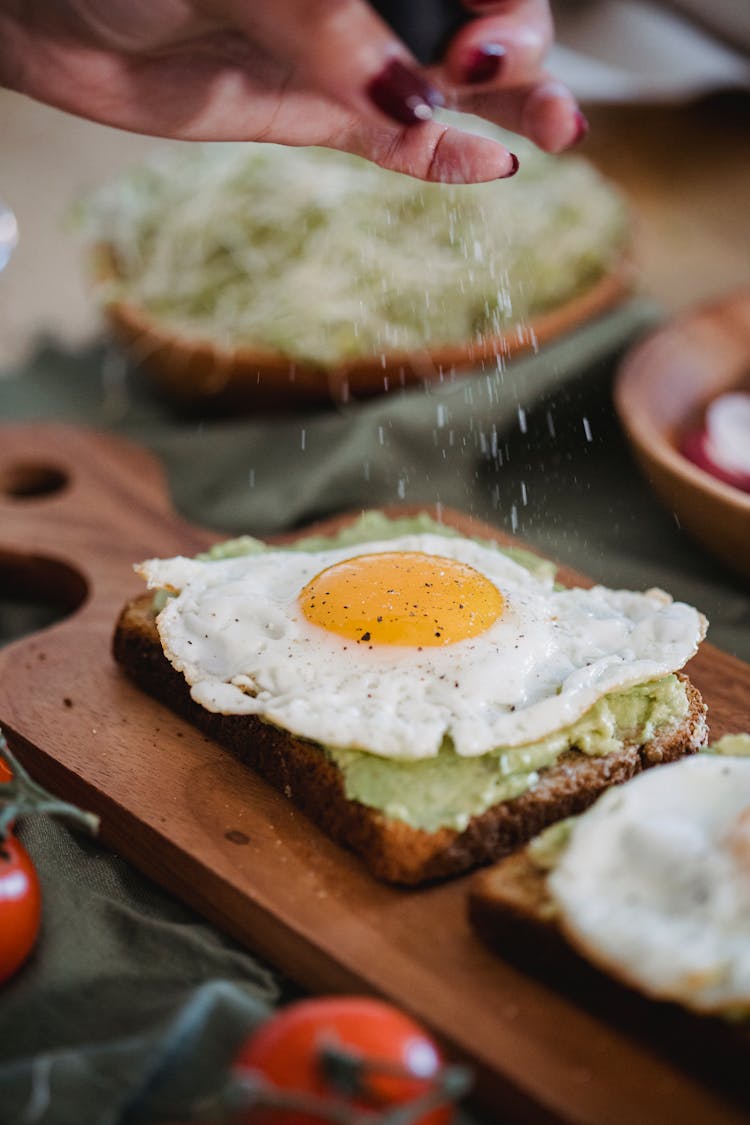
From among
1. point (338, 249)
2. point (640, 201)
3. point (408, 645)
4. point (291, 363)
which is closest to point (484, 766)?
point (408, 645)

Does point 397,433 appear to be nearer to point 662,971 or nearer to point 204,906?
point 204,906

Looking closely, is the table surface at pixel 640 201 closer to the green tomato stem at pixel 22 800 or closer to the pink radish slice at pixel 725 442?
the pink radish slice at pixel 725 442

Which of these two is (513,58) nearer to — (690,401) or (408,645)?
(408,645)

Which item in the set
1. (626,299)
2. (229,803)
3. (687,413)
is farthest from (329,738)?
(626,299)

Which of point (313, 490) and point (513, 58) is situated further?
point (313, 490)

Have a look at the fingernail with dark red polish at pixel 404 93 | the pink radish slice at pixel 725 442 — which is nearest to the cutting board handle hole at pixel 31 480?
the pink radish slice at pixel 725 442
